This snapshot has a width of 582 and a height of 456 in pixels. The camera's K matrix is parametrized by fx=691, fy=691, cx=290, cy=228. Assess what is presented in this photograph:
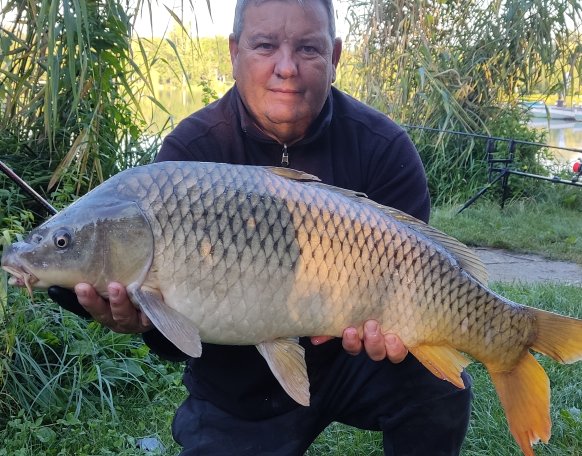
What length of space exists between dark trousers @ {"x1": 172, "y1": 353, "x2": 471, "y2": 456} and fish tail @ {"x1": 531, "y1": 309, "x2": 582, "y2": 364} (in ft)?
0.84

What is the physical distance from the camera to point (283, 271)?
1224mm

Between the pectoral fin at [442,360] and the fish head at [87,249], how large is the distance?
56 cm

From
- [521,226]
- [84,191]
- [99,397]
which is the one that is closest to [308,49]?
[99,397]

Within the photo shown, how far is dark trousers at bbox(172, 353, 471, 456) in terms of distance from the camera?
1521 millimetres

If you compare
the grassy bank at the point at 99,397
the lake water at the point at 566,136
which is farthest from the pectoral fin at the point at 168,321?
the lake water at the point at 566,136

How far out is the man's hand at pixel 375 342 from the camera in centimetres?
130

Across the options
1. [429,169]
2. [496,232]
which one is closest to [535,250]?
[496,232]

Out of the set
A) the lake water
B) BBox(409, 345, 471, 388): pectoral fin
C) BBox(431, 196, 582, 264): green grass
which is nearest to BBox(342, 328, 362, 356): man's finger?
BBox(409, 345, 471, 388): pectoral fin

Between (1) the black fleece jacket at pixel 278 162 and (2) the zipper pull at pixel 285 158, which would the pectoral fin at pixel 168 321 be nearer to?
(1) the black fleece jacket at pixel 278 162

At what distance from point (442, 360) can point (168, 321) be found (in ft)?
1.78

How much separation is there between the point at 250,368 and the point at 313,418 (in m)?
0.18

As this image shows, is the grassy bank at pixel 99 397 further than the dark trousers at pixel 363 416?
Yes

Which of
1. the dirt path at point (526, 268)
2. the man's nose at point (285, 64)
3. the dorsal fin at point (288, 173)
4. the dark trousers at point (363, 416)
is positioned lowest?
Answer: the dirt path at point (526, 268)

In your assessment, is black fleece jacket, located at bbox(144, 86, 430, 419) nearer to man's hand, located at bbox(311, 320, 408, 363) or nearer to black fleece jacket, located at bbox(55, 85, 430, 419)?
black fleece jacket, located at bbox(55, 85, 430, 419)
